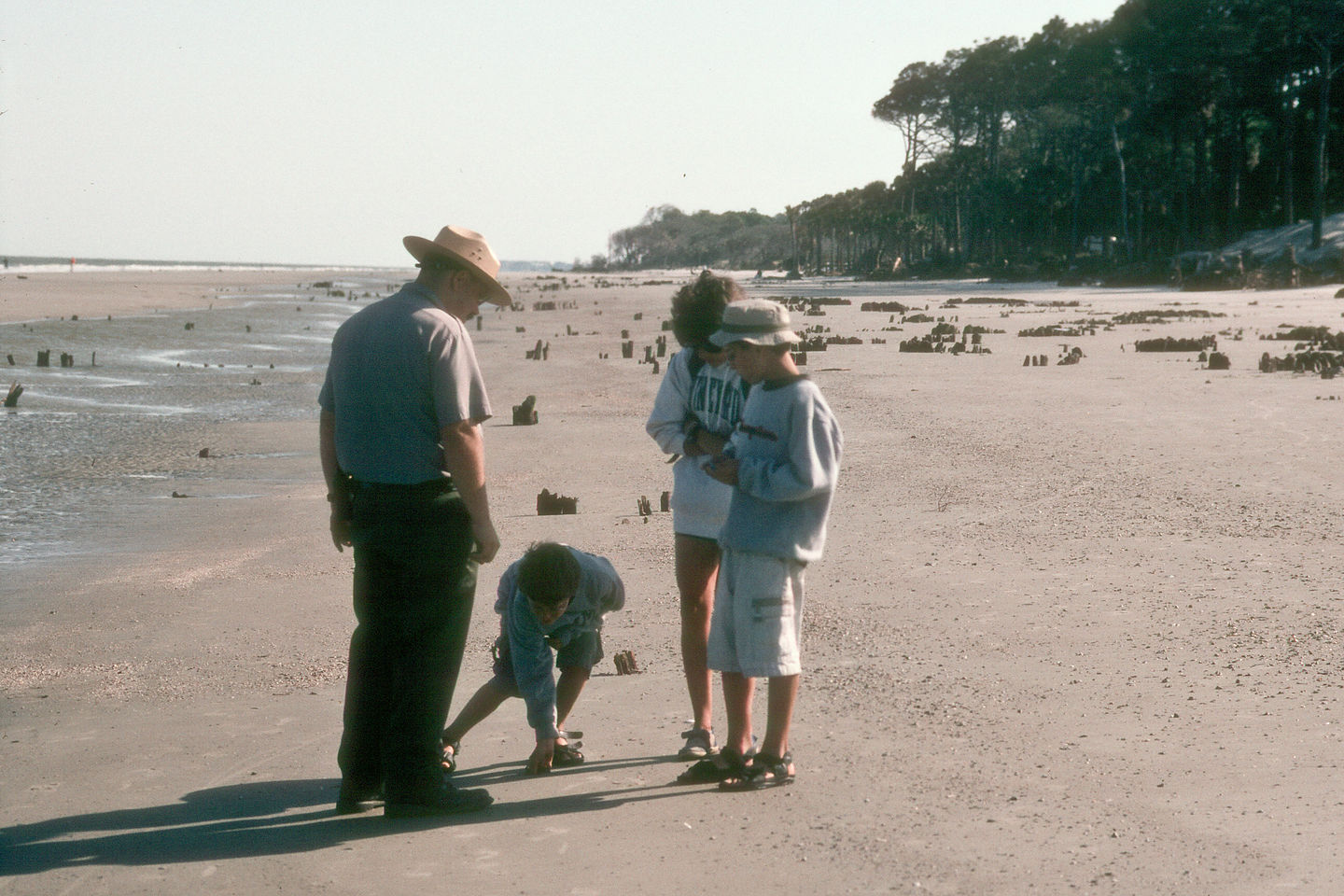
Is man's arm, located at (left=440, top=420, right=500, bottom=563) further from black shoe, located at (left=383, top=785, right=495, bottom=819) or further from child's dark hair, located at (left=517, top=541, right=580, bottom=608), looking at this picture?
black shoe, located at (left=383, top=785, right=495, bottom=819)

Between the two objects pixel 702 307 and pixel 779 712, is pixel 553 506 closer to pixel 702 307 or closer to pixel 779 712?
pixel 702 307

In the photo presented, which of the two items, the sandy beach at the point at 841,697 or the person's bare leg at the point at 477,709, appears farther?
→ the person's bare leg at the point at 477,709

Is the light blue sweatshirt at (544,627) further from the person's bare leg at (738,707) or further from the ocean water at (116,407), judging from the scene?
the ocean water at (116,407)

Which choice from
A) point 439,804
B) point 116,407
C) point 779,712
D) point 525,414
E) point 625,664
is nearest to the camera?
point 439,804

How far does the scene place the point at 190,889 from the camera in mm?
3846

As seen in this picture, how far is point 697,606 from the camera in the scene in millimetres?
4844

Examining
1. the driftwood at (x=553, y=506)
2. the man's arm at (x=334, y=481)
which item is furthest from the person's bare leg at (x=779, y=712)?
the driftwood at (x=553, y=506)

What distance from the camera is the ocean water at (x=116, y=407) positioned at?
36.3 ft

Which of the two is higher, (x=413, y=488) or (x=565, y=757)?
(x=413, y=488)

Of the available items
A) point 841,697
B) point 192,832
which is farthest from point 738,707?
point 192,832

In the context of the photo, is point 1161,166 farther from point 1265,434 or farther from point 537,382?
point 1265,434

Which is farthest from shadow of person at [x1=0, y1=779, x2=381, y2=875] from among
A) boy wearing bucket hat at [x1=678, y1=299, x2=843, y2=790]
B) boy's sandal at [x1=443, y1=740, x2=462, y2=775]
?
boy wearing bucket hat at [x1=678, y1=299, x2=843, y2=790]

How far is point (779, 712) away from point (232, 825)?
1769mm

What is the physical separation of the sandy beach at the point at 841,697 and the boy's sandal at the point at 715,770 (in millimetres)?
101
